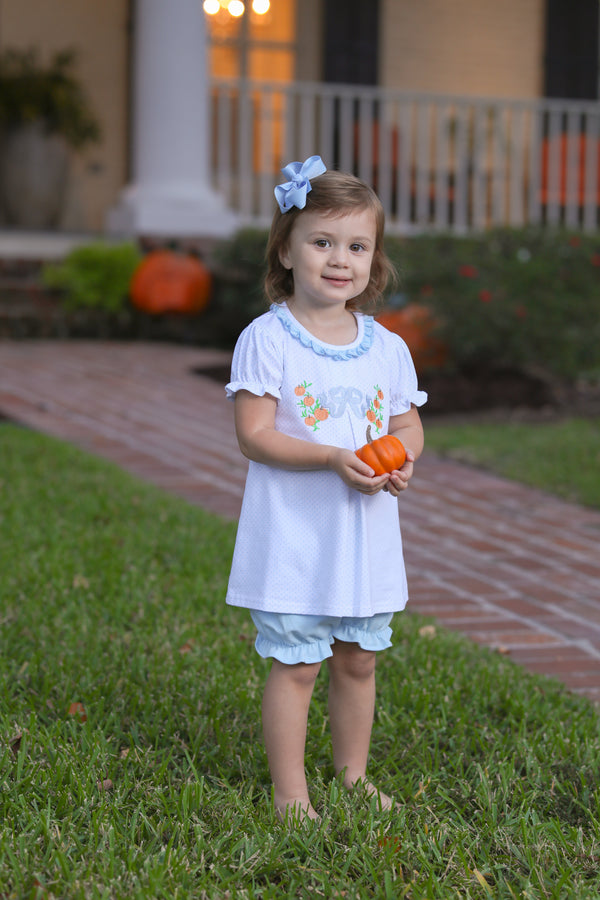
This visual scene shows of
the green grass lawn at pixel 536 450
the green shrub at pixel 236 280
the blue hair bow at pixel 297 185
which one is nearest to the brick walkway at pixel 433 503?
the green grass lawn at pixel 536 450

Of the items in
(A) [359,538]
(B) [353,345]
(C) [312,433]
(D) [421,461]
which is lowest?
(D) [421,461]

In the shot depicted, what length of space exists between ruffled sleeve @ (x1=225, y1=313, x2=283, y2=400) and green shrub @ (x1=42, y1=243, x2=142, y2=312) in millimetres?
7530

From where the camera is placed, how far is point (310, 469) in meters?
2.04

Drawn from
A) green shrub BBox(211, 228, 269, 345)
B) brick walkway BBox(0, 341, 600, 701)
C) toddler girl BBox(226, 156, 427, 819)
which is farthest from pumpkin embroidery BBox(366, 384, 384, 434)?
green shrub BBox(211, 228, 269, 345)

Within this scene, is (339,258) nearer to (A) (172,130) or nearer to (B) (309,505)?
(B) (309,505)

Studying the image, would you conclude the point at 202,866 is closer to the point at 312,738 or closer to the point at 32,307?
the point at 312,738

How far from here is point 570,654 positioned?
3240 mm

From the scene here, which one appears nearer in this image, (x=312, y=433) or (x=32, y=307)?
(x=312, y=433)

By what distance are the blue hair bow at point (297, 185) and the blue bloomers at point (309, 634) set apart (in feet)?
2.54

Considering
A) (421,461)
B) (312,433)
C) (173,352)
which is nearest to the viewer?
(312,433)

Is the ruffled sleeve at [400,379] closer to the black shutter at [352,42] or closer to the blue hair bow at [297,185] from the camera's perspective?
the blue hair bow at [297,185]

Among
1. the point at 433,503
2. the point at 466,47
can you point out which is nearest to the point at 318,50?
the point at 466,47

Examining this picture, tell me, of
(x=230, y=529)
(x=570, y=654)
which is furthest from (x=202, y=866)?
(x=230, y=529)

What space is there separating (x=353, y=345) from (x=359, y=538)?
374mm
